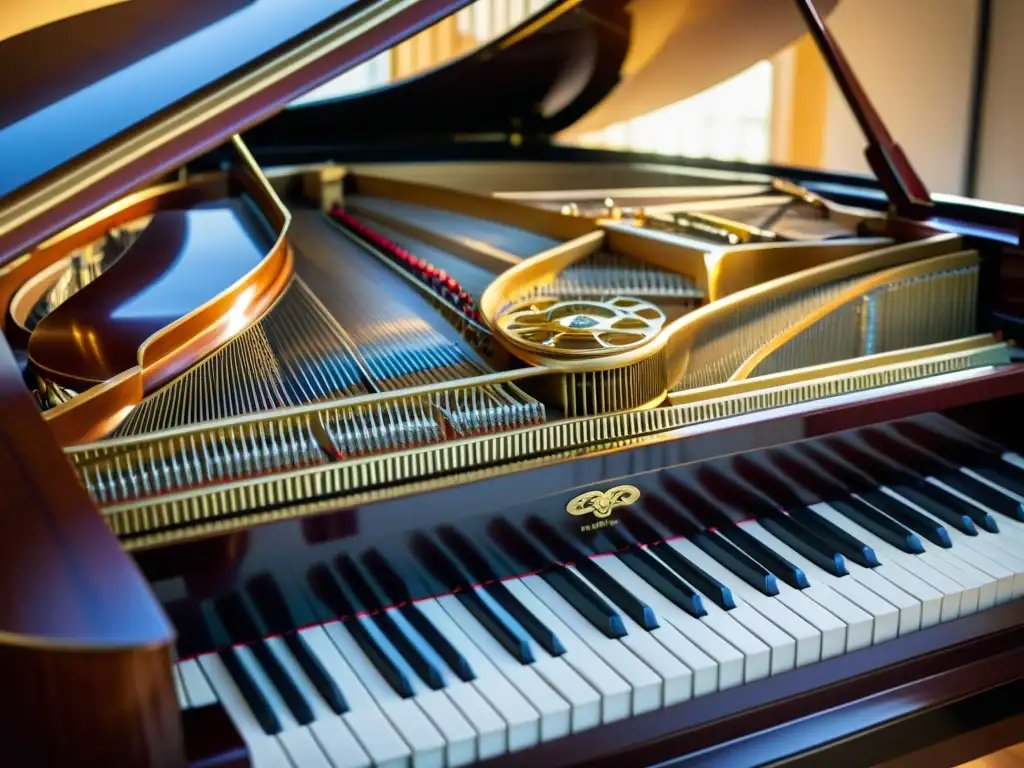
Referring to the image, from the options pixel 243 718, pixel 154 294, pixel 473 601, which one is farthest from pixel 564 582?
pixel 154 294

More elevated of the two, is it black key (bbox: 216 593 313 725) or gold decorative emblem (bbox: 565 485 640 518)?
gold decorative emblem (bbox: 565 485 640 518)

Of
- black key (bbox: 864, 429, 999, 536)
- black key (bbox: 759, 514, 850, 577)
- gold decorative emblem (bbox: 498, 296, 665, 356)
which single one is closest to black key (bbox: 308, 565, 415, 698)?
gold decorative emblem (bbox: 498, 296, 665, 356)

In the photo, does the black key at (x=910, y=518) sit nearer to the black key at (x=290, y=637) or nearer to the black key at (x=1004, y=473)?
the black key at (x=1004, y=473)

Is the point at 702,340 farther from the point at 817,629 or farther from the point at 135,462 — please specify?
the point at 135,462

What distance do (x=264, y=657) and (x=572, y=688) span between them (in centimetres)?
48

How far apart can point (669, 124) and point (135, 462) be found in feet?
23.8

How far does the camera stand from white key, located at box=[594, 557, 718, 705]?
161 cm

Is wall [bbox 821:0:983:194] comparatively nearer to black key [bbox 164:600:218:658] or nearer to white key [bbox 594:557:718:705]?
white key [bbox 594:557:718:705]

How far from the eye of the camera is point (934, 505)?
2.10m

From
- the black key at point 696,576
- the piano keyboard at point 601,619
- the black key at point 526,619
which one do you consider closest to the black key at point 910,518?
the piano keyboard at point 601,619

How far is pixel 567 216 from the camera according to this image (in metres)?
2.91

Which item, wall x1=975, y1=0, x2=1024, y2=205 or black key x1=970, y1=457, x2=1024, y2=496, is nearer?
black key x1=970, y1=457, x2=1024, y2=496

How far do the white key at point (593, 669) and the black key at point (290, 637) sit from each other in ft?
1.19

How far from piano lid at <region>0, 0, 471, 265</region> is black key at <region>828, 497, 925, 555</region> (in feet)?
4.02
